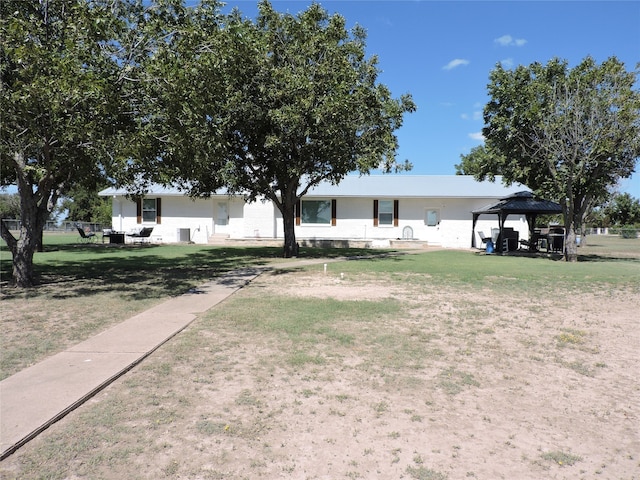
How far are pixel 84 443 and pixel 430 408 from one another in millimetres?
2780

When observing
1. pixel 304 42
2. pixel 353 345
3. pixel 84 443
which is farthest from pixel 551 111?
pixel 84 443

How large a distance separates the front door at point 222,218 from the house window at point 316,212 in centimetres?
507

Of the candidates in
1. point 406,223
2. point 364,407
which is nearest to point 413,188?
point 406,223

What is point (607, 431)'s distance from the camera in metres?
3.65

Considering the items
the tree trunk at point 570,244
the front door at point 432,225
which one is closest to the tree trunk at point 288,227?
the front door at point 432,225

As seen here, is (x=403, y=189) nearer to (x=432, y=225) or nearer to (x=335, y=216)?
(x=432, y=225)

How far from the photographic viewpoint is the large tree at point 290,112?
1197 cm

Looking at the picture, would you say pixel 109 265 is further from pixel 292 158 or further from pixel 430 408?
pixel 430 408

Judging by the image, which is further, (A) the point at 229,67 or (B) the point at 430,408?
(A) the point at 229,67

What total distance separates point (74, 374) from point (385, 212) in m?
25.2

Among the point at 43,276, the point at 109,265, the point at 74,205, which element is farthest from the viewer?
the point at 74,205

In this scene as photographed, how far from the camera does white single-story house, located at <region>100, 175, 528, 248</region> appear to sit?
28.5 meters

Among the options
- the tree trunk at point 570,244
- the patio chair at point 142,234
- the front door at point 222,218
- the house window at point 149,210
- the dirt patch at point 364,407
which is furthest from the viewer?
the front door at point 222,218

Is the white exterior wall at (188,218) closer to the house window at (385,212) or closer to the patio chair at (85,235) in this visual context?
the patio chair at (85,235)
